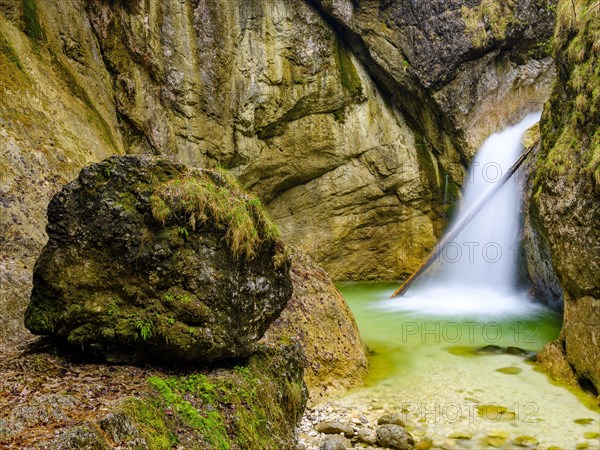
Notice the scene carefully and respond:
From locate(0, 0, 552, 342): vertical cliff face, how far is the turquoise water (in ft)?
20.8

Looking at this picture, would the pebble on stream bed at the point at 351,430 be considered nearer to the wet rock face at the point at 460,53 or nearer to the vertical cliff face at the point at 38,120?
the vertical cliff face at the point at 38,120

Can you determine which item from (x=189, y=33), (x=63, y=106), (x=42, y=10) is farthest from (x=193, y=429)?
(x=189, y=33)

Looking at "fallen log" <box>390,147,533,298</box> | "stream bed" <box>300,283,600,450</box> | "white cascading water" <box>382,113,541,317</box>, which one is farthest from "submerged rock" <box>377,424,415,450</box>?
"fallen log" <box>390,147,533,298</box>

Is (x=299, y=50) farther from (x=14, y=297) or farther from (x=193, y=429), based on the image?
(x=193, y=429)

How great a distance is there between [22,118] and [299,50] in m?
9.19

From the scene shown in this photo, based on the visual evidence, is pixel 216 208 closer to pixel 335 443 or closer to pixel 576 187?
pixel 335 443

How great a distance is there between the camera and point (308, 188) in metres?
15.7

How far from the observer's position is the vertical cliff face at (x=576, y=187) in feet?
20.6

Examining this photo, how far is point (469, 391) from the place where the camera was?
6211 mm

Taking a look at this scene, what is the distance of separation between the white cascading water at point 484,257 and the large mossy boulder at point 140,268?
749 centimetres

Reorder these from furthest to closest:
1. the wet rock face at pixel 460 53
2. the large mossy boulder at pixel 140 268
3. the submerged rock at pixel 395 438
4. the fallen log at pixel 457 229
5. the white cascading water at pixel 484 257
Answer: the wet rock face at pixel 460 53, the fallen log at pixel 457 229, the white cascading water at pixel 484 257, the submerged rock at pixel 395 438, the large mossy boulder at pixel 140 268

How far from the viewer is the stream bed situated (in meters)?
5.07

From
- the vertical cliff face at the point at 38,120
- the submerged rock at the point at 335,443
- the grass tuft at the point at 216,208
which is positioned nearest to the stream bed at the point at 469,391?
the submerged rock at the point at 335,443

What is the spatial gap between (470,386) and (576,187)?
10.5 ft
